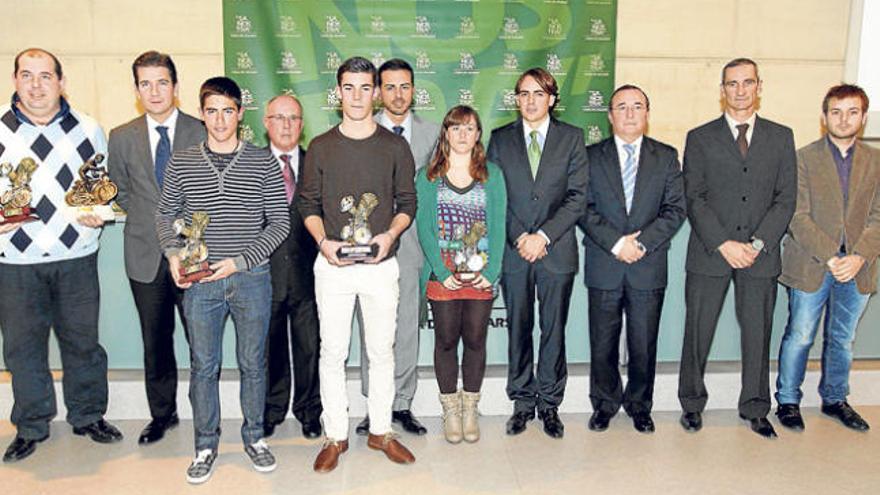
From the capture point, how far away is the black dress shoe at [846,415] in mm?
3670

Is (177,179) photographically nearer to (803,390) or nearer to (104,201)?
(104,201)

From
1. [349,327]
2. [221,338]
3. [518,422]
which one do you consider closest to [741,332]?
[518,422]

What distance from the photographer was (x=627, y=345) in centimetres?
369

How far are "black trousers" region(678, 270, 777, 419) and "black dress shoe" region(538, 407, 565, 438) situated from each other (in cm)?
66

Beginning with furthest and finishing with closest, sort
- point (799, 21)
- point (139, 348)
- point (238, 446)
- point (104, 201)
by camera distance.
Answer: point (799, 21)
point (139, 348)
point (238, 446)
point (104, 201)

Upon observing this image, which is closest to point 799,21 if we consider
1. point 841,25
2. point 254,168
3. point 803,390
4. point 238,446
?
point 841,25

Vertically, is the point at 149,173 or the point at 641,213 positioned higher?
the point at 149,173

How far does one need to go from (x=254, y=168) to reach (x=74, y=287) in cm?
114

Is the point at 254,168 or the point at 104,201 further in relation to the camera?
the point at 104,201

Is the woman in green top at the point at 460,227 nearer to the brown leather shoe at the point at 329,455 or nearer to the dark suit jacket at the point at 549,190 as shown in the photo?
the dark suit jacket at the point at 549,190

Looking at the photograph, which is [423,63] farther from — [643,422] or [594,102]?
[643,422]

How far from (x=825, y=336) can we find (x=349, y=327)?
254cm

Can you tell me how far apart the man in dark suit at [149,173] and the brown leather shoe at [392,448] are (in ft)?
3.73

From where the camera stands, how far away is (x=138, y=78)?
3229 mm
